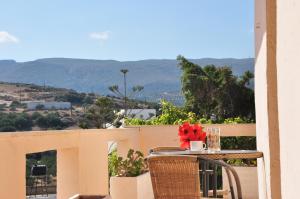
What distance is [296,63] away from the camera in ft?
4.23

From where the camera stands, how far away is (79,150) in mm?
4656

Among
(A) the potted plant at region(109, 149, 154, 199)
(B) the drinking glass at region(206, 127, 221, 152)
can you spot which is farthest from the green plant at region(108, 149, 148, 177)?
(B) the drinking glass at region(206, 127, 221, 152)

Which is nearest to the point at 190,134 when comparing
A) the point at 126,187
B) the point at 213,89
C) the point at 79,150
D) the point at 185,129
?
the point at 185,129

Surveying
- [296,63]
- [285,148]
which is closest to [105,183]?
[285,148]

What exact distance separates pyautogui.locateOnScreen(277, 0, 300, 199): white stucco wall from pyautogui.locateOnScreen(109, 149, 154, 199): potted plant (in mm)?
3482

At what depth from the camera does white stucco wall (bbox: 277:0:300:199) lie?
4.25 ft

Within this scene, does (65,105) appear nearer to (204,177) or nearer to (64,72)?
(204,177)

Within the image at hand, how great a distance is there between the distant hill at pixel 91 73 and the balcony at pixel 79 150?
117 feet

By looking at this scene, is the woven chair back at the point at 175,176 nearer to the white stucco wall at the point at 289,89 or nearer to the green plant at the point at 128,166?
the white stucco wall at the point at 289,89

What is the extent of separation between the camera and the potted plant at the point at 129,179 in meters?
5.04

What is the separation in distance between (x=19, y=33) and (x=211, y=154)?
48.5 meters

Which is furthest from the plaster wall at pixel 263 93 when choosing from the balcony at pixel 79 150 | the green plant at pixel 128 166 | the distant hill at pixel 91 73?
the distant hill at pixel 91 73

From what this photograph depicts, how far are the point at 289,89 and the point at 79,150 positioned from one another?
11.2ft

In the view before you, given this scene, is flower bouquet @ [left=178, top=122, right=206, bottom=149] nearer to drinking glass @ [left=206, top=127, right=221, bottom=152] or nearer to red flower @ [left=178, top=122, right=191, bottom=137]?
red flower @ [left=178, top=122, right=191, bottom=137]
